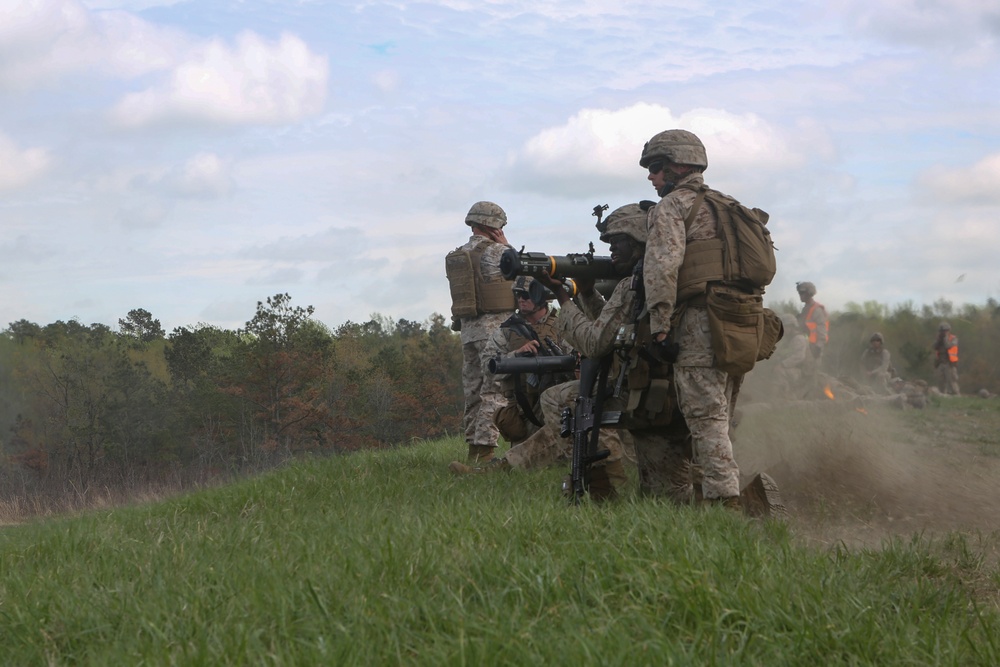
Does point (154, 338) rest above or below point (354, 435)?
above

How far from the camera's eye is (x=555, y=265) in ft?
19.3

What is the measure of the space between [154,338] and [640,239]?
52.4 m

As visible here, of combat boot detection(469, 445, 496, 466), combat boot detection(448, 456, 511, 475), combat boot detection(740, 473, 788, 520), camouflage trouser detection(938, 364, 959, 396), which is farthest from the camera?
camouflage trouser detection(938, 364, 959, 396)

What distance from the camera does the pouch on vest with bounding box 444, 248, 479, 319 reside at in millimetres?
9570

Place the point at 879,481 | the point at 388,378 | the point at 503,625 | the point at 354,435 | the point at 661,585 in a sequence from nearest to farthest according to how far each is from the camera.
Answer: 1. the point at 503,625
2. the point at 661,585
3. the point at 879,481
4. the point at 354,435
5. the point at 388,378

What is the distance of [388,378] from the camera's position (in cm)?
3362

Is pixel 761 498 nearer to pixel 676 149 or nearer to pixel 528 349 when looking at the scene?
pixel 676 149

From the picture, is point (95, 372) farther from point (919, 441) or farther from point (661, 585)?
point (661, 585)

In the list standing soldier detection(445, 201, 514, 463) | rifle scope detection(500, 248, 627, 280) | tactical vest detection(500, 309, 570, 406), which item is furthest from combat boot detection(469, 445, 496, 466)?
rifle scope detection(500, 248, 627, 280)

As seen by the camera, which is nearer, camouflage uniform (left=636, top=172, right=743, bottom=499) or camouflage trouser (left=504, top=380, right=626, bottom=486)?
camouflage uniform (left=636, top=172, right=743, bottom=499)

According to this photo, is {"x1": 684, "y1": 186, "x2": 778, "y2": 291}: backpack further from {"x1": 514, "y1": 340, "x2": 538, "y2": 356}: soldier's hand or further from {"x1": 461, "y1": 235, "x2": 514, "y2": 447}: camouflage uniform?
{"x1": 461, "y1": 235, "x2": 514, "y2": 447}: camouflage uniform

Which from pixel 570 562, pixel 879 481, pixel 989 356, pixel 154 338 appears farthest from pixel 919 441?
pixel 154 338

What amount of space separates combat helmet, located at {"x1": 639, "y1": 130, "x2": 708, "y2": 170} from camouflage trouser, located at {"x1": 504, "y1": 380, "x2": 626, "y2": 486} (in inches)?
68.1

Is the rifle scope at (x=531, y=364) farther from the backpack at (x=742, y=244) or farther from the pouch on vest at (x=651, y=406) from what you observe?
the backpack at (x=742, y=244)
